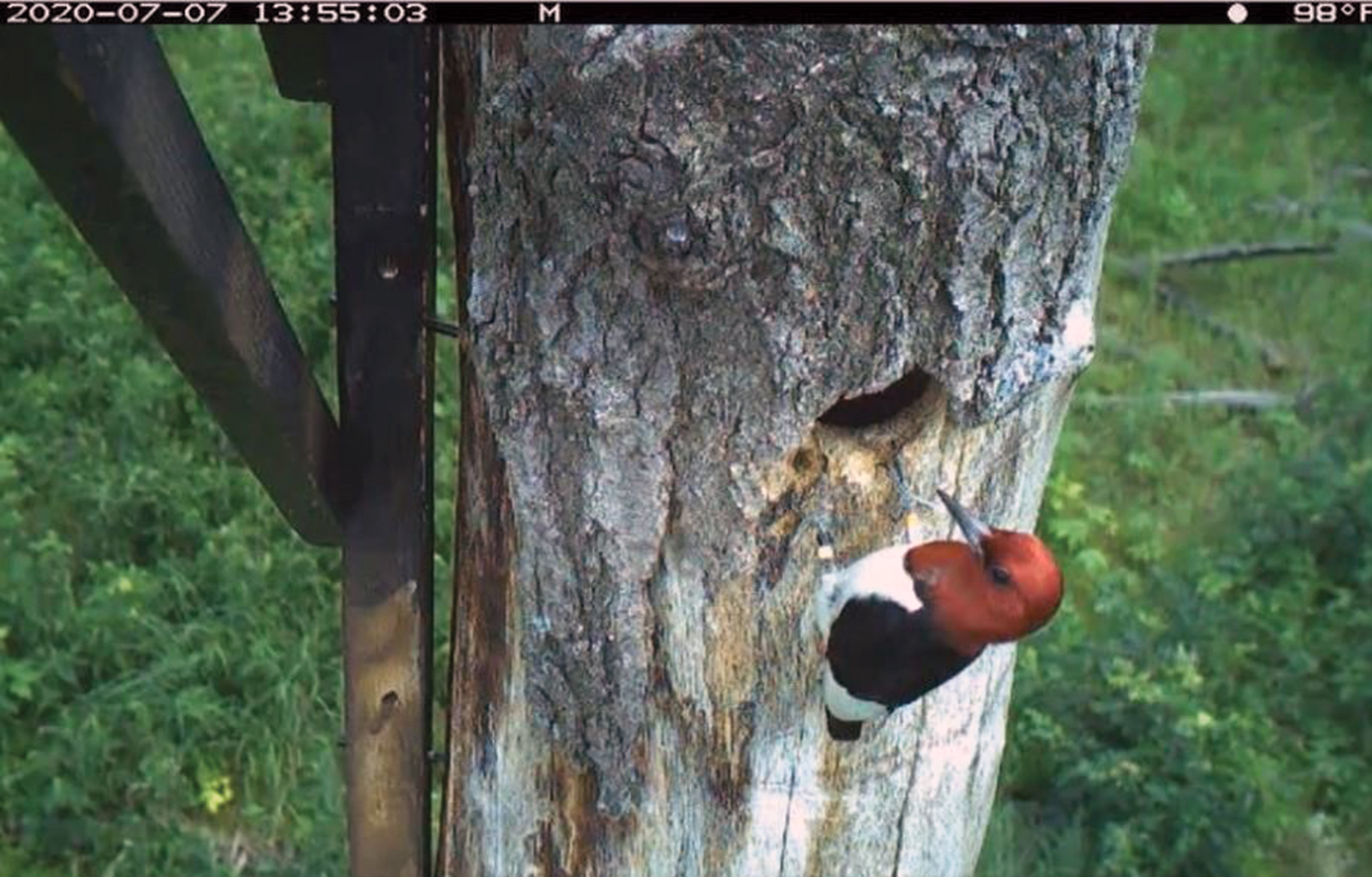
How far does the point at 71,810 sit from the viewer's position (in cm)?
392

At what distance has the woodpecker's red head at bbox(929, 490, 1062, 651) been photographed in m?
2.36

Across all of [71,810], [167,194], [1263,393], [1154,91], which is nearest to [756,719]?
[167,194]

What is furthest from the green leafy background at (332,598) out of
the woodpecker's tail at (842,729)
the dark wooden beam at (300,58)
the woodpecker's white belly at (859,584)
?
the dark wooden beam at (300,58)

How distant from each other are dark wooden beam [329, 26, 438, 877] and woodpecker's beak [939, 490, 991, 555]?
0.67 meters

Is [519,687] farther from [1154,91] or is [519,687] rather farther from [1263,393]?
[1154,91]

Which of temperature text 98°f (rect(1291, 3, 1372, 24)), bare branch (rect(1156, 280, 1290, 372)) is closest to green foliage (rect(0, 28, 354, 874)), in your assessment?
temperature text 98°f (rect(1291, 3, 1372, 24))

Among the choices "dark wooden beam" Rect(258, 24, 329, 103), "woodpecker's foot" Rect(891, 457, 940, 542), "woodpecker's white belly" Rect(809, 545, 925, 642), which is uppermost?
"dark wooden beam" Rect(258, 24, 329, 103)

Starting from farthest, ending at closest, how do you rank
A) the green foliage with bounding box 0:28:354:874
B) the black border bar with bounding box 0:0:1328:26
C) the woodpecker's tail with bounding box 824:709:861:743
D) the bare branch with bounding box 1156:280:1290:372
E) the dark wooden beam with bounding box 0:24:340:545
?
the bare branch with bounding box 1156:280:1290:372
the green foliage with bounding box 0:28:354:874
the woodpecker's tail with bounding box 824:709:861:743
the black border bar with bounding box 0:0:1328:26
the dark wooden beam with bounding box 0:24:340:545

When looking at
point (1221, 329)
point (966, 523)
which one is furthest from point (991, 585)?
point (1221, 329)

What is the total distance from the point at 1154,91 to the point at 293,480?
5459 millimetres

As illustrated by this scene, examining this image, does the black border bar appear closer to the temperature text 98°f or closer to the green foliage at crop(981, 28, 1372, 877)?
the temperature text 98°f

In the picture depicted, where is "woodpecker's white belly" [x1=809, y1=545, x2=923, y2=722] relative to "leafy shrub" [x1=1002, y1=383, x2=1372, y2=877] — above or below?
above

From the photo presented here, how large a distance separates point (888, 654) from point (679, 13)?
835mm

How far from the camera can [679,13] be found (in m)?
1.92
